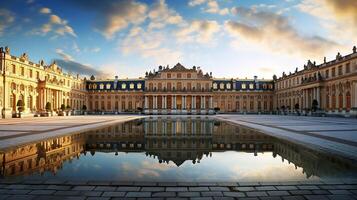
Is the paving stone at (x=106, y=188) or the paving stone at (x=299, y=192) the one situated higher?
the paving stone at (x=106, y=188)

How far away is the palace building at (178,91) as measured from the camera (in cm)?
4131

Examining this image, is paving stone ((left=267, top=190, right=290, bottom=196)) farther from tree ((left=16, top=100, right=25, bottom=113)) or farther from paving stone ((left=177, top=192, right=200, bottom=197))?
tree ((left=16, top=100, right=25, bottom=113))

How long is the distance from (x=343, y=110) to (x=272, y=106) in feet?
98.5

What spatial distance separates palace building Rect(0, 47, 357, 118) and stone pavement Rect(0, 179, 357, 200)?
131 feet

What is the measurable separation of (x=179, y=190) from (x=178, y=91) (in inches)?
2470

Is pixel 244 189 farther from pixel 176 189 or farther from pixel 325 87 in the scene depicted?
pixel 325 87

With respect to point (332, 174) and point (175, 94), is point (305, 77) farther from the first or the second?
point (332, 174)

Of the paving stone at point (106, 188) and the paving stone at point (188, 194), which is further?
the paving stone at point (106, 188)

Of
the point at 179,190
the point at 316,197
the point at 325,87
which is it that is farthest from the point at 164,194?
the point at 325,87

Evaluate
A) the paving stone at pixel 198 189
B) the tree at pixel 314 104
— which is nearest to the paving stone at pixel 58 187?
the paving stone at pixel 198 189

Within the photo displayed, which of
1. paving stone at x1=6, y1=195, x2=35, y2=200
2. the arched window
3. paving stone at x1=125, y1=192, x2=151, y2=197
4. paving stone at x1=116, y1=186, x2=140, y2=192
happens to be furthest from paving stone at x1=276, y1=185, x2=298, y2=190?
the arched window

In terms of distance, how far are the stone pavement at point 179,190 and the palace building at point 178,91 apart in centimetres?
4003

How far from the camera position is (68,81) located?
61.9 metres

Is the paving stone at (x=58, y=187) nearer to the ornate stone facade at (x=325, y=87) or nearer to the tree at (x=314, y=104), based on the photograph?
the ornate stone facade at (x=325, y=87)
